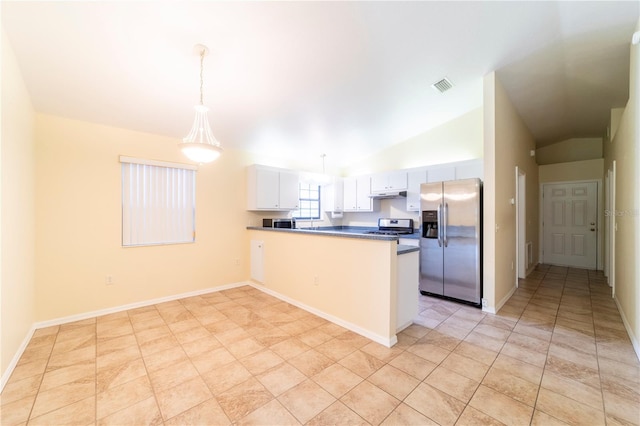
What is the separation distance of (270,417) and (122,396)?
1125mm

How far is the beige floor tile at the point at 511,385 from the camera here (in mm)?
1798

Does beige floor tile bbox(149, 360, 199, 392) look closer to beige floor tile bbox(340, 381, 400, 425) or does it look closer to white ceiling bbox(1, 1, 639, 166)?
beige floor tile bbox(340, 381, 400, 425)

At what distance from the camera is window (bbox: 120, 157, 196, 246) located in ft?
11.7

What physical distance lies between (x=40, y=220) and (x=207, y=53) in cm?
276

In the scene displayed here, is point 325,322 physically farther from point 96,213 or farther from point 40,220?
point 40,220

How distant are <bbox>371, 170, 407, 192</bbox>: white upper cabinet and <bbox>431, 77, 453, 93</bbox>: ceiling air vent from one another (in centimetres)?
165

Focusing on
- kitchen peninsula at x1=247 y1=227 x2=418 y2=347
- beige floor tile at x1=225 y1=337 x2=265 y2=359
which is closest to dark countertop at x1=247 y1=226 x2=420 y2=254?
kitchen peninsula at x1=247 y1=227 x2=418 y2=347

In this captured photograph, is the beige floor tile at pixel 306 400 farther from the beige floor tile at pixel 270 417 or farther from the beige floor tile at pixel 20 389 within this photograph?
the beige floor tile at pixel 20 389

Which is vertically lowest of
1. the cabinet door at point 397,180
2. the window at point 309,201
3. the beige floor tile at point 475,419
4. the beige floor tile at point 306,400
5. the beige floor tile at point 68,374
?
the beige floor tile at point 68,374

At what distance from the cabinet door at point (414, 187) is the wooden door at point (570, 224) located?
4.09 meters

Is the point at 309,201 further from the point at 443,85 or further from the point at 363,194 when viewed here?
the point at 443,85

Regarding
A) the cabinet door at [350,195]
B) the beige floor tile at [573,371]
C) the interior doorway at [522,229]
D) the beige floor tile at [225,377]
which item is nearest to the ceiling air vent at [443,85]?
the interior doorway at [522,229]

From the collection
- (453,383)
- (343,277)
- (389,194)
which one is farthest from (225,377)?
(389,194)

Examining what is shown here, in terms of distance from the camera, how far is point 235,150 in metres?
4.62
